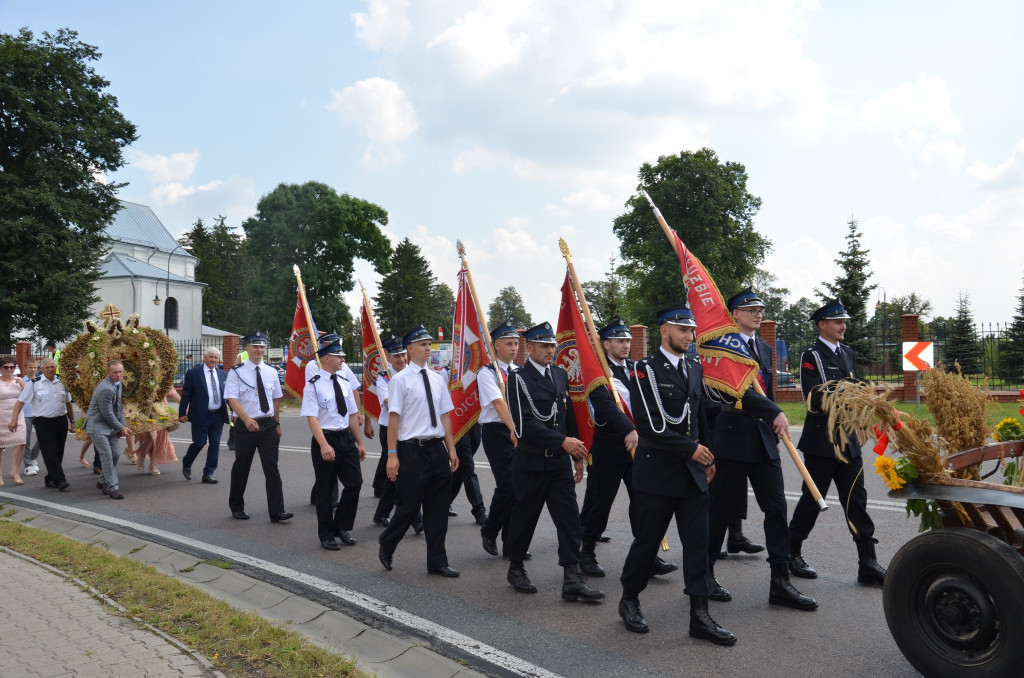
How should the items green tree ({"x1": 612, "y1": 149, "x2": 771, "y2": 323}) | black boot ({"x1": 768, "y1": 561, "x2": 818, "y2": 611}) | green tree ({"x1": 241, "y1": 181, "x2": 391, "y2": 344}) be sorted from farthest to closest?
green tree ({"x1": 241, "y1": 181, "x2": 391, "y2": 344}) → green tree ({"x1": 612, "y1": 149, "x2": 771, "y2": 323}) → black boot ({"x1": 768, "y1": 561, "x2": 818, "y2": 611})

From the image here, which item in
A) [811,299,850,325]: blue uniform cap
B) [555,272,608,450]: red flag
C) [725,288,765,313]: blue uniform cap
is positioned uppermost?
[725,288,765,313]: blue uniform cap

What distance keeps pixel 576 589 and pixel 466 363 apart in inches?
111

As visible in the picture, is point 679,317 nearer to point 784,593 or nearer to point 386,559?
point 784,593

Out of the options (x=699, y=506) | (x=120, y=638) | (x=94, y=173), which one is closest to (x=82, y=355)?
(x=120, y=638)

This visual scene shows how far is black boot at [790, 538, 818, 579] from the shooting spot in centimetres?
588

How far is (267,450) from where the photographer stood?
8570mm

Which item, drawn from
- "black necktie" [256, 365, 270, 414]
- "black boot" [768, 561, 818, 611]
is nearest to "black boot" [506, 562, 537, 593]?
"black boot" [768, 561, 818, 611]

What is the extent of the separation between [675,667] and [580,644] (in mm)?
623

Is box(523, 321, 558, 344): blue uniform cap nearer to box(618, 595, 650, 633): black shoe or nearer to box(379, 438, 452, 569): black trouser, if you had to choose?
box(379, 438, 452, 569): black trouser

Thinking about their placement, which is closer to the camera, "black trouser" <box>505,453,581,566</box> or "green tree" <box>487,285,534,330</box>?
"black trouser" <box>505,453,581,566</box>

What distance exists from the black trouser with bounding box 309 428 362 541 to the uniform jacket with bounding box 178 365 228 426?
4.97 meters

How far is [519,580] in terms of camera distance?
5.77 m

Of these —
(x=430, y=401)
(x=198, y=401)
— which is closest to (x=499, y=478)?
(x=430, y=401)

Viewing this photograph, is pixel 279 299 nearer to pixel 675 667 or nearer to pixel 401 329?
pixel 401 329
